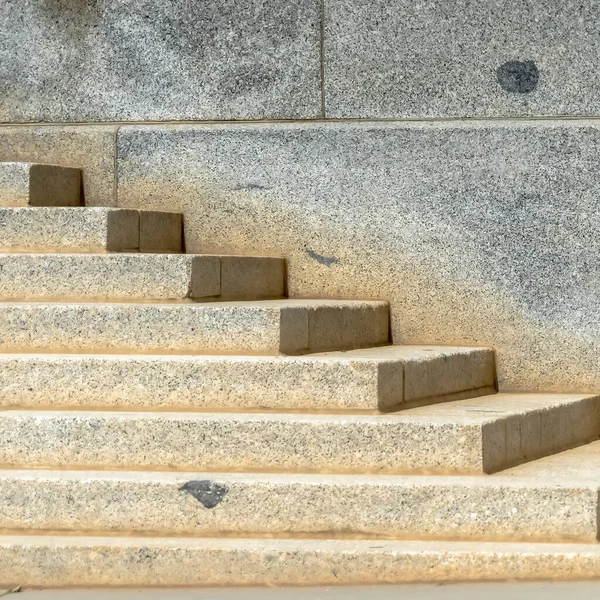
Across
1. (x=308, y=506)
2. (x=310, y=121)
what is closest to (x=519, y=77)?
(x=310, y=121)

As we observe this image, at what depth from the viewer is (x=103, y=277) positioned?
571 centimetres

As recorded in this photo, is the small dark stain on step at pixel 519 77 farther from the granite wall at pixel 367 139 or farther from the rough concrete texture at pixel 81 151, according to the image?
the rough concrete texture at pixel 81 151

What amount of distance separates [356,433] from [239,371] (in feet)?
2.12

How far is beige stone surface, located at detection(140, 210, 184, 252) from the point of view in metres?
6.43

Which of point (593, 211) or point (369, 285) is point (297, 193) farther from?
point (593, 211)

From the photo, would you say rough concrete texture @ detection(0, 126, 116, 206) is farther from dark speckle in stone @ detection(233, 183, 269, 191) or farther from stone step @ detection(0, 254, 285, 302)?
stone step @ detection(0, 254, 285, 302)

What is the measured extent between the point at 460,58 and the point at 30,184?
261 centimetres

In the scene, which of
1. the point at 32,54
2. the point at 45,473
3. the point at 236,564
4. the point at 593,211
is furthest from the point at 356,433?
the point at 32,54

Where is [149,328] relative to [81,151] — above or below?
below

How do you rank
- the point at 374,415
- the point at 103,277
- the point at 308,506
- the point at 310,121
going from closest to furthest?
1. the point at 308,506
2. the point at 374,415
3. the point at 103,277
4. the point at 310,121

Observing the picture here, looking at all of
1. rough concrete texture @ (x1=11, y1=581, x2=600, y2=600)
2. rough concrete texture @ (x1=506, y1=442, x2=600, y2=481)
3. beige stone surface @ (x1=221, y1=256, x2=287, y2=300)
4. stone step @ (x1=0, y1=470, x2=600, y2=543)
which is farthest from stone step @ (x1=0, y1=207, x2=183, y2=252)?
rough concrete texture @ (x1=506, y1=442, x2=600, y2=481)

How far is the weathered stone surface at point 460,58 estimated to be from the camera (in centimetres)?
640

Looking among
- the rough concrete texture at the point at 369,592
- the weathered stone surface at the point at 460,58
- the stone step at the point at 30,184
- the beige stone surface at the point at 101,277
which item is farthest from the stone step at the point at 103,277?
the rough concrete texture at the point at 369,592

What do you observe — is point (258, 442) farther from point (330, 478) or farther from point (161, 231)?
point (161, 231)
